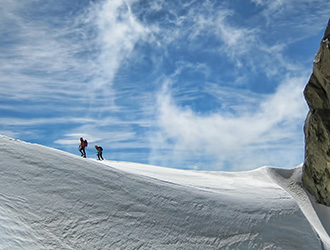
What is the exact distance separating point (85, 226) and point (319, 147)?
12385 mm

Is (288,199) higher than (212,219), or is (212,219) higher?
(288,199)

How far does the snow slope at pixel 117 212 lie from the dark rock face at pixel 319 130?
213 inches

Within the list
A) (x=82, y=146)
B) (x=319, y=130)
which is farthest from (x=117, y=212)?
(x=319, y=130)

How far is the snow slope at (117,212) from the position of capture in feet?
23.2

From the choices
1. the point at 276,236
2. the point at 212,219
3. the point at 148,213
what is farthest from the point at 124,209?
the point at 276,236

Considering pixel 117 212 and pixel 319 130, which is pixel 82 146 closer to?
pixel 117 212

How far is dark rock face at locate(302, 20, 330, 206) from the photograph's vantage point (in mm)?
14306

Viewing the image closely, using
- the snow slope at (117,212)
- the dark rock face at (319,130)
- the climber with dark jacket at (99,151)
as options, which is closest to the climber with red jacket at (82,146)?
the climber with dark jacket at (99,151)

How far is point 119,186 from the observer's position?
906cm

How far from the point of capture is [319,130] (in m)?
15.7

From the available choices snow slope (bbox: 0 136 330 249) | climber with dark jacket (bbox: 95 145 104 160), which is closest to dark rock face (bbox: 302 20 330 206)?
snow slope (bbox: 0 136 330 249)

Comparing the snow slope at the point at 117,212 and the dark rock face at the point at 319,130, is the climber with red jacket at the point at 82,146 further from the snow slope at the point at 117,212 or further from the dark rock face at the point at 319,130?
the dark rock face at the point at 319,130

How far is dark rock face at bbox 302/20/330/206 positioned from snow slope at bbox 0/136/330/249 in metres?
5.41

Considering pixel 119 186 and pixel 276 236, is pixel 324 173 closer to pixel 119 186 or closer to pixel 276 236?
pixel 276 236
